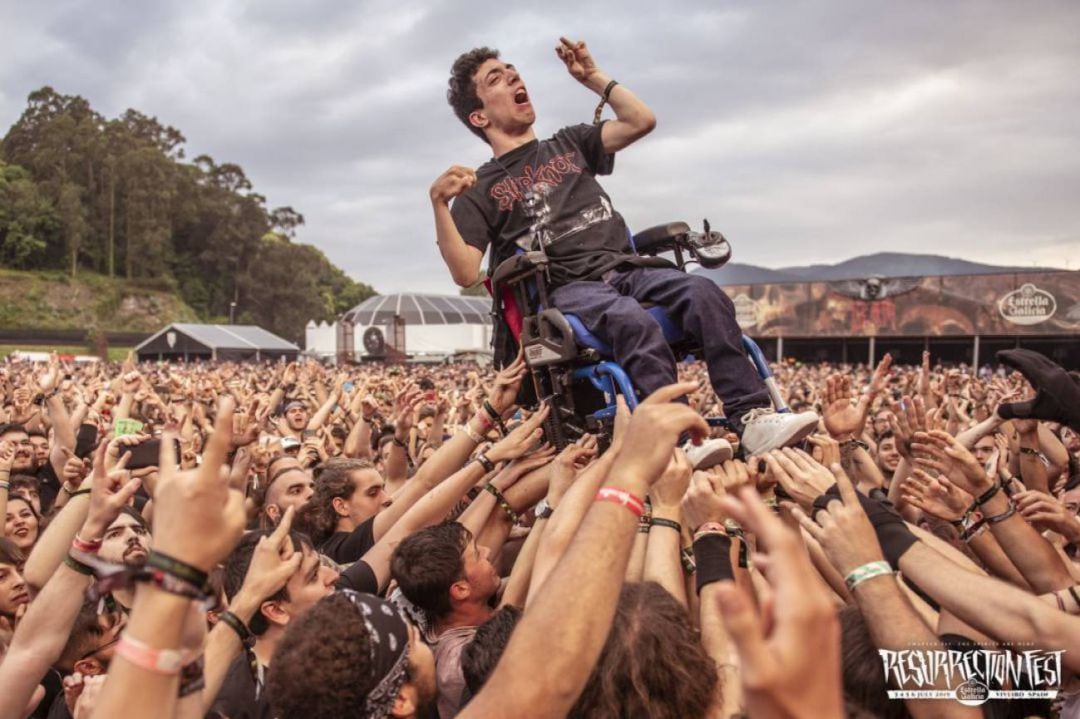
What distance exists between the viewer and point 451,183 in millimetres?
4320

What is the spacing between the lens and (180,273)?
85.4 meters

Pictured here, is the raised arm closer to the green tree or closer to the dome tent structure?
the dome tent structure

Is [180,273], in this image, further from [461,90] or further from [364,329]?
[461,90]

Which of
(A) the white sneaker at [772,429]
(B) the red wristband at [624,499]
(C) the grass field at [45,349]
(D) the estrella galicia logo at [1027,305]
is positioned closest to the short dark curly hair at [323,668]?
(B) the red wristband at [624,499]

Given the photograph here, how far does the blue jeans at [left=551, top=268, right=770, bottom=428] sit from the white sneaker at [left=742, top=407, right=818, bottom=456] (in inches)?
6.3

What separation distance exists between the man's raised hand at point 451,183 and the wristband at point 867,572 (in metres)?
2.81

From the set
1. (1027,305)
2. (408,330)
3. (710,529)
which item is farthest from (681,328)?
(408,330)

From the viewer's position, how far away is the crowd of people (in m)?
1.67

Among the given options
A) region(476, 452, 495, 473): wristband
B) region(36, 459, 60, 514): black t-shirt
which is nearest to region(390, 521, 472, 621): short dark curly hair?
region(476, 452, 495, 473): wristband

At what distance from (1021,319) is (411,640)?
4354 centimetres

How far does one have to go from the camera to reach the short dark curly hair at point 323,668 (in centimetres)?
225

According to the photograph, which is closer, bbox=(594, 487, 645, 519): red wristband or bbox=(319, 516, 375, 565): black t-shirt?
bbox=(594, 487, 645, 519): red wristband

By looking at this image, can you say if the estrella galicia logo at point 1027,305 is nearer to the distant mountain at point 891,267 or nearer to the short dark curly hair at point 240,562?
the short dark curly hair at point 240,562

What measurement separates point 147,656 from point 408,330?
6484cm
